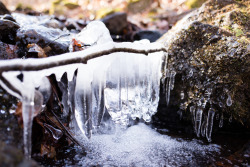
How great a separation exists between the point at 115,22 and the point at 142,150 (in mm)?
4423

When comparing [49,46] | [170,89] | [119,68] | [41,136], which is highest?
[49,46]

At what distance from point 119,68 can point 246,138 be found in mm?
1963

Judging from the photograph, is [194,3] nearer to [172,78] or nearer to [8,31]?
[172,78]

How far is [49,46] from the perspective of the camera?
101 inches

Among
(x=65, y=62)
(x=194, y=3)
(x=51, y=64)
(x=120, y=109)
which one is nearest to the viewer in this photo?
(x=51, y=64)

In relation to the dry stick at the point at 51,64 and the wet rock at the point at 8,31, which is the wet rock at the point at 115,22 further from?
the dry stick at the point at 51,64

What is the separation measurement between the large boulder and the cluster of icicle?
0.29 metres

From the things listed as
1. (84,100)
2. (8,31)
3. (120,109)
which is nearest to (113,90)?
(120,109)

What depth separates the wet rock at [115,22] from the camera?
603 centimetres

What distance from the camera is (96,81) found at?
2.28 metres

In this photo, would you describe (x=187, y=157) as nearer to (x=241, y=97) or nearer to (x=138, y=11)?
(x=241, y=97)

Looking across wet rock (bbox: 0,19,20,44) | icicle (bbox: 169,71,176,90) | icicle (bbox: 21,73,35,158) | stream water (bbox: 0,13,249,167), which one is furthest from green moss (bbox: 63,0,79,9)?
icicle (bbox: 21,73,35,158)

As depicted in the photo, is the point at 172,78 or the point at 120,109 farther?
the point at 172,78

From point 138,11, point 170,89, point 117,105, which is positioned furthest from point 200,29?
point 138,11
